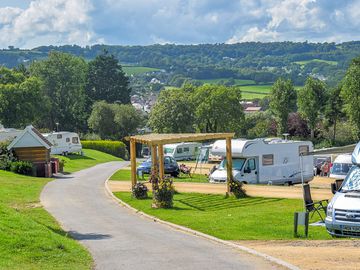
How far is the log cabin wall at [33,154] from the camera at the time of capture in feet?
144

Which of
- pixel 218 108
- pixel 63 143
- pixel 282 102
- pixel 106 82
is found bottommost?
pixel 63 143

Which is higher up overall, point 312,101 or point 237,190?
point 312,101

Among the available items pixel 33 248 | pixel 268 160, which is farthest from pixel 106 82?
pixel 33 248

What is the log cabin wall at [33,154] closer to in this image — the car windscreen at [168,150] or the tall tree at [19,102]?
the car windscreen at [168,150]

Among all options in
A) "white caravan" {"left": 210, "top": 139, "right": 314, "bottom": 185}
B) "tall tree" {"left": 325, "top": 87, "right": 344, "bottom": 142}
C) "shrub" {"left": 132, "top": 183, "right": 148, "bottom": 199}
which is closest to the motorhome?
"shrub" {"left": 132, "top": 183, "right": 148, "bottom": 199}

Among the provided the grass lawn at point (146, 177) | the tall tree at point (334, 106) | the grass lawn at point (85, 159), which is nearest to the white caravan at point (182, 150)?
the grass lawn at point (85, 159)

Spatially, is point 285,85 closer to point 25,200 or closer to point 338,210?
point 25,200

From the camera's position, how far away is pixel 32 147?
4403 centimetres

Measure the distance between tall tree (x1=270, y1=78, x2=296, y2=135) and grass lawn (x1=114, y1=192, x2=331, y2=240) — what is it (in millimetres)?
54929

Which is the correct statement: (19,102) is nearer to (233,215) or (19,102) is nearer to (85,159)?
(85,159)

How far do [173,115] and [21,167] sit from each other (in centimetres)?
4152

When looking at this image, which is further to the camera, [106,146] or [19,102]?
[106,146]

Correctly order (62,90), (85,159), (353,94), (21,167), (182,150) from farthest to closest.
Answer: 1. (62,90)
2. (353,94)
3. (85,159)
4. (182,150)
5. (21,167)

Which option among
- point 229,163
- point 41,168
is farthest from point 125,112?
point 229,163
